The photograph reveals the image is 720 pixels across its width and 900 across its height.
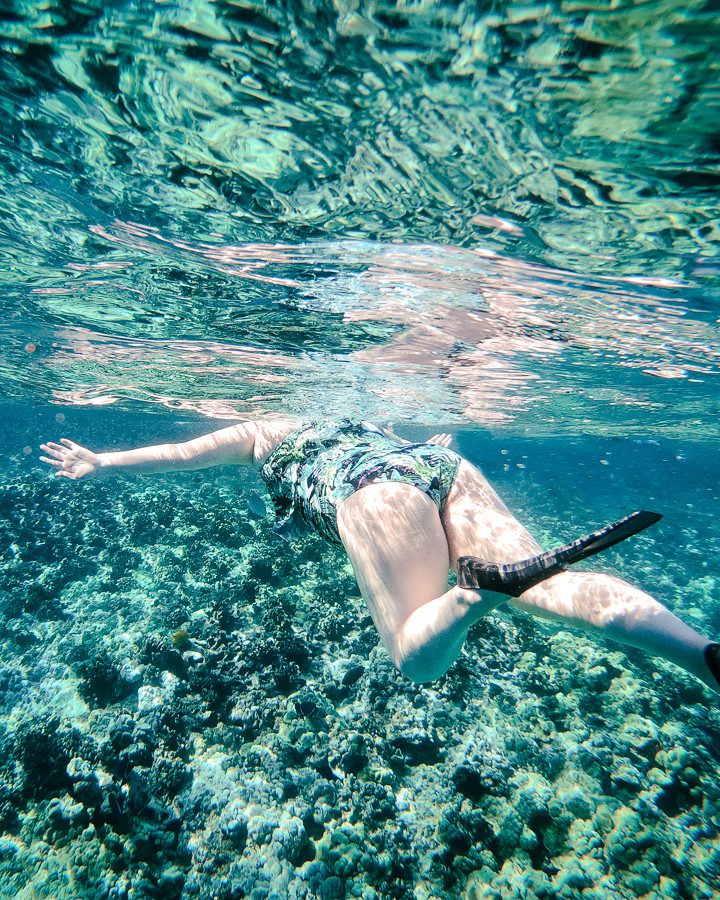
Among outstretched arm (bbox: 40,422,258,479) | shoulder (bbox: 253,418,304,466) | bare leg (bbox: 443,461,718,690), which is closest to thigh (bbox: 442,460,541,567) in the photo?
bare leg (bbox: 443,461,718,690)

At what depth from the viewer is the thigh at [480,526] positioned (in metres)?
2.94

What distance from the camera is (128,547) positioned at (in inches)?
466

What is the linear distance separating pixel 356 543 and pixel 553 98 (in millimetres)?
4401

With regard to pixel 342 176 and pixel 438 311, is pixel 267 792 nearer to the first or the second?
pixel 342 176

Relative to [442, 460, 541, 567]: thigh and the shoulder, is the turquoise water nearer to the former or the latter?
the shoulder

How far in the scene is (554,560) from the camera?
216 cm

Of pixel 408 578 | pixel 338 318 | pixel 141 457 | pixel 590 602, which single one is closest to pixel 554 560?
pixel 590 602

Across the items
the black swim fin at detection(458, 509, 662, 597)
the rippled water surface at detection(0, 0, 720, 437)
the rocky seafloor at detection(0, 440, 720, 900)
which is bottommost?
the rocky seafloor at detection(0, 440, 720, 900)

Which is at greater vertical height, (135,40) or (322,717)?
(135,40)

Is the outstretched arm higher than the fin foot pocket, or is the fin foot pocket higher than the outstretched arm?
the fin foot pocket

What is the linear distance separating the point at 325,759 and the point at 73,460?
202 inches

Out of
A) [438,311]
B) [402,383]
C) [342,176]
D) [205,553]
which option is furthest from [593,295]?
[205,553]

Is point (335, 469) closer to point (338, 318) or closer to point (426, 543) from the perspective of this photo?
point (426, 543)

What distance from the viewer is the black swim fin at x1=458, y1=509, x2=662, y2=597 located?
6.98 feet
